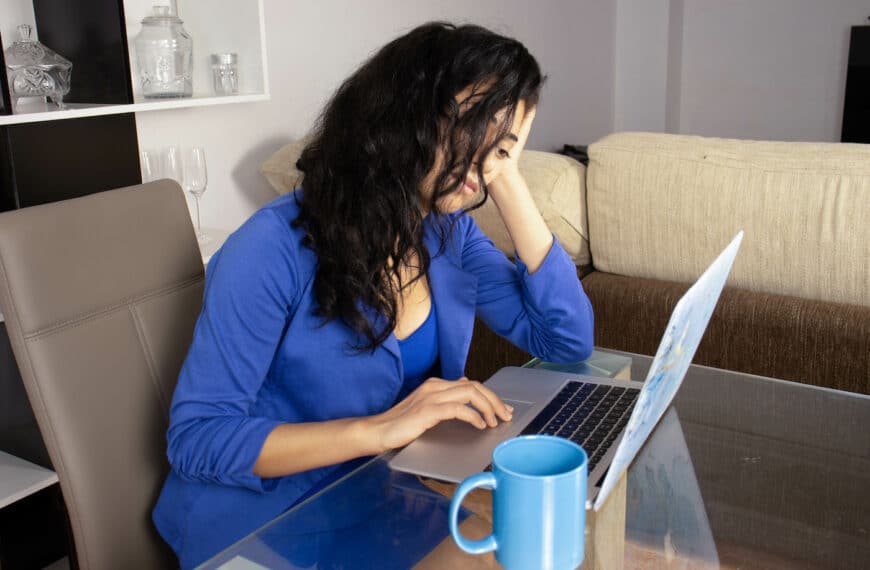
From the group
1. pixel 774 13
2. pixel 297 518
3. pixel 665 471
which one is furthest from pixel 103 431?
pixel 774 13

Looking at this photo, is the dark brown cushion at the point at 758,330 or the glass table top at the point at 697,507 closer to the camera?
the glass table top at the point at 697,507

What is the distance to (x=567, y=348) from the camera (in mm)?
1346

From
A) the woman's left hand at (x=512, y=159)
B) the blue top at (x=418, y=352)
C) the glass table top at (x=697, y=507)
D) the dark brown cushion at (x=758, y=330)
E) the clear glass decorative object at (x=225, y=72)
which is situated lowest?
the dark brown cushion at (x=758, y=330)

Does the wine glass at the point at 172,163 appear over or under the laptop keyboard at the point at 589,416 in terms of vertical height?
over

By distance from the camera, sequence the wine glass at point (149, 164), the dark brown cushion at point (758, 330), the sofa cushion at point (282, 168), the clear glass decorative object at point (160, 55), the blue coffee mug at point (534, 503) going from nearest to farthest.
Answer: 1. the blue coffee mug at point (534, 503)
2. the dark brown cushion at point (758, 330)
3. the clear glass decorative object at point (160, 55)
4. the wine glass at point (149, 164)
5. the sofa cushion at point (282, 168)

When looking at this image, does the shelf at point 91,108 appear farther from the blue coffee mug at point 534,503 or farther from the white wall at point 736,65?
the white wall at point 736,65

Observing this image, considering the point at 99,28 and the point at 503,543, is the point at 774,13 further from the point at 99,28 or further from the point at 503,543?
the point at 503,543

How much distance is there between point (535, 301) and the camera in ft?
4.36

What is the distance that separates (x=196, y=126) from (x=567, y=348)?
155 cm

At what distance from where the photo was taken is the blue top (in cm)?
126

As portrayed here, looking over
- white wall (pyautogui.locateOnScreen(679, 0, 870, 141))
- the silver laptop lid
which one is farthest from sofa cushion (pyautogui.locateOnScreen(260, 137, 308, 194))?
white wall (pyautogui.locateOnScreen(679, 0, 870, 141))

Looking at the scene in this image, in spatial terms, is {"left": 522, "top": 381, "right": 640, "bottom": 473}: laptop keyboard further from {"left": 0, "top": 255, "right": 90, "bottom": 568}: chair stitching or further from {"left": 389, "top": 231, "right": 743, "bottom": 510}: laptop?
{"left": 0, "top": 255, "right": 90, "bottom": 568}: chair stitching

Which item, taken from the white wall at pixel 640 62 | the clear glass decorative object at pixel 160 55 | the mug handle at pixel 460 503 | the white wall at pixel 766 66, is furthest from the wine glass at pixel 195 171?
the white wall at pixel 766 66

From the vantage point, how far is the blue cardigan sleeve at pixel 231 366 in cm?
104
